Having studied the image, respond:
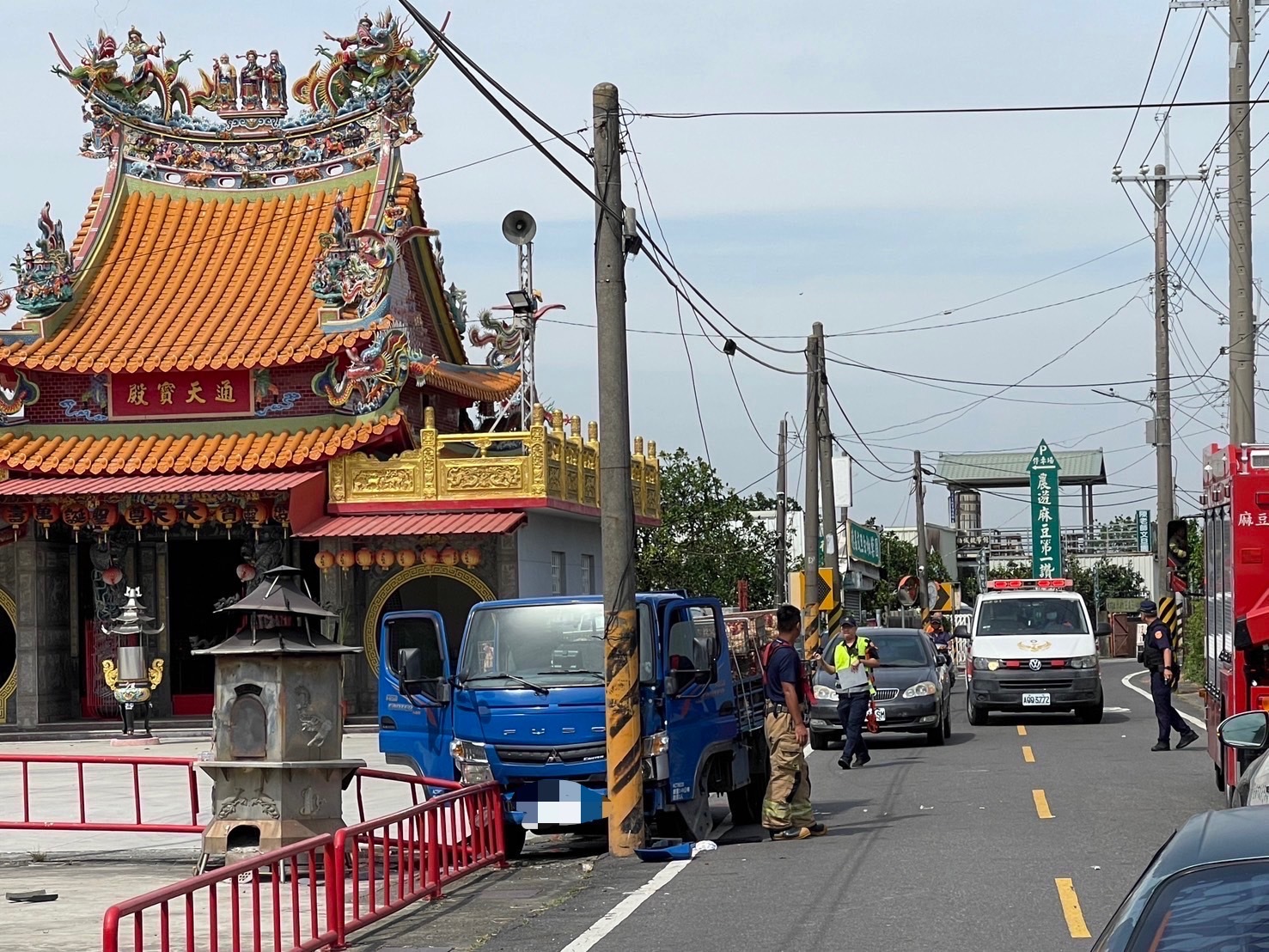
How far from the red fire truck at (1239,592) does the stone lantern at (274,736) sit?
7.26 metres

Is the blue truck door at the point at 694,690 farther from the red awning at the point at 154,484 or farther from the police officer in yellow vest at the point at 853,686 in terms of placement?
the red awning at the point at 154,484

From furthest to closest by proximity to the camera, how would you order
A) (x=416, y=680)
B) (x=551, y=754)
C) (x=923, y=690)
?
(x=923, y=690) → (x=416, y=680) → (x=551, y=754)

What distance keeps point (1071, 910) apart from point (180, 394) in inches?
951

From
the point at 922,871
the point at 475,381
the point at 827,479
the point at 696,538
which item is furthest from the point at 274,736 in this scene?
the point at 696,538

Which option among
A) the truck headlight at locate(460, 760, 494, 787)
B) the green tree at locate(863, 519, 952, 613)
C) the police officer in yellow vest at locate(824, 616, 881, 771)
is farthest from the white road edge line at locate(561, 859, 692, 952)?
the green tree at locate(863, 519, 952, 613)

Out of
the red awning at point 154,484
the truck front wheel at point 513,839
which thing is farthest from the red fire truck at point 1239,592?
the red awning at point 154,484

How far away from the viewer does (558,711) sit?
1417cm

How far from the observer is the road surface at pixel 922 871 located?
32.8ft

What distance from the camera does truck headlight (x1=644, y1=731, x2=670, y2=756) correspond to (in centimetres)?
1427

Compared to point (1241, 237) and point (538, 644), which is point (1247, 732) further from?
point (1241, 237)

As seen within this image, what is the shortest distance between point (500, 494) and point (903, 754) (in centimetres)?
963

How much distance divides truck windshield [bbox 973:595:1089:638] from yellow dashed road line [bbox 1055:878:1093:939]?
1635cm

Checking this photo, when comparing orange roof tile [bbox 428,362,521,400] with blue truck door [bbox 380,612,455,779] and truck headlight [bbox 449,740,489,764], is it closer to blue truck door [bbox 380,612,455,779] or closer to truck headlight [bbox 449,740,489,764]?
blue truck door [bbox 380,612,455,779]

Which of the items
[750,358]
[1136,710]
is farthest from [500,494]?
[1136,710]
